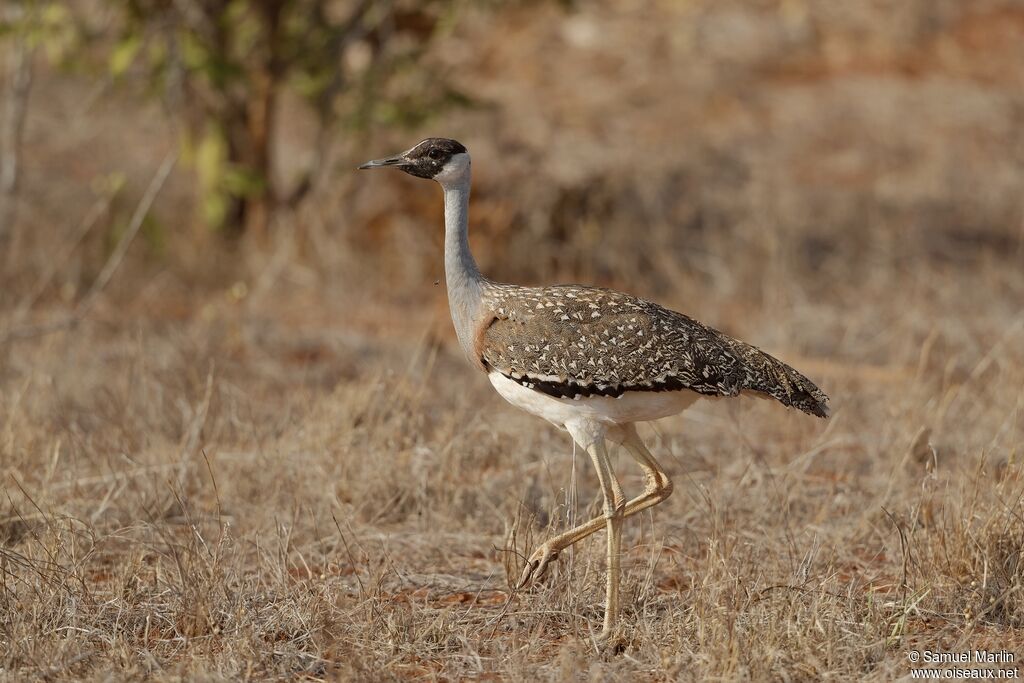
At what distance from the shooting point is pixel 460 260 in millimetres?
4504

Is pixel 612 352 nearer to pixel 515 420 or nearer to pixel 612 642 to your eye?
pixel 612 642

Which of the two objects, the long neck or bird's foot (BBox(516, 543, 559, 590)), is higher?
the long neck

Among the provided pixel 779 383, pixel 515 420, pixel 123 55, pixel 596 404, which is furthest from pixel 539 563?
pixel 123 55

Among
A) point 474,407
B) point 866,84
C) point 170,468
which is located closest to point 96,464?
point 170,468

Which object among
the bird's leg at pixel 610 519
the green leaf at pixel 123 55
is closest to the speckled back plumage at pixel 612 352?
the bird's leg at pixel 610 519

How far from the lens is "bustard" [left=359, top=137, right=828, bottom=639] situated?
4285mm

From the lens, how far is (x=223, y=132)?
989 cm

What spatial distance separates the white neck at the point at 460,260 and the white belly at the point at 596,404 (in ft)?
0.74

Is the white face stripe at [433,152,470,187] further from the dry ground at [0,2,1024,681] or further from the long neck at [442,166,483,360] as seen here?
the dry ground at [0,2,1024,681]

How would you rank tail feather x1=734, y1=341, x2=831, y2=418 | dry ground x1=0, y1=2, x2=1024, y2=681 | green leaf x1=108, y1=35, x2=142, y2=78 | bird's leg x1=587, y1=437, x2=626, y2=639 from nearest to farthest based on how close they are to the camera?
dry ground x1=0, y1=2, x2=1024, y2=681, bird's leg x1=587, y1=437, x2=626, y2=639, tail feather x1=734, y1=341, x2=831, y2=418, green leaf x1=108, y1=35, x2=142, y2=78

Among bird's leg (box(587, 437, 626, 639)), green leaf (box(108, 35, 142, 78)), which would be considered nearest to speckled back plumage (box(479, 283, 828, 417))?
bird's leg (box(587, 437, 626, 639))

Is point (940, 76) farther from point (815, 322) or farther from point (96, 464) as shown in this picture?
point (96, 464)

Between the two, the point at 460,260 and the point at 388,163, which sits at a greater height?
the point at 388,163

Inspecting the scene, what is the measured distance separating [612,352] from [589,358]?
0.27 ft
